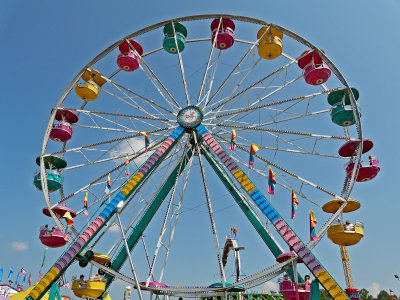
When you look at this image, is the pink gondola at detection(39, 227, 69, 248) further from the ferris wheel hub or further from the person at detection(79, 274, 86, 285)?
the ferris wheel hub

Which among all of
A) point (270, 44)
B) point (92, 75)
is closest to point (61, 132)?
point (92, 75)

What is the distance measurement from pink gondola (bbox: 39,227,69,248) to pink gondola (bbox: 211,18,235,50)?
11.5 m

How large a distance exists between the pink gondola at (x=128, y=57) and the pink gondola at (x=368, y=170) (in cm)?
1109

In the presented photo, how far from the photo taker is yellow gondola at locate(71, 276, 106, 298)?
45.3 feet

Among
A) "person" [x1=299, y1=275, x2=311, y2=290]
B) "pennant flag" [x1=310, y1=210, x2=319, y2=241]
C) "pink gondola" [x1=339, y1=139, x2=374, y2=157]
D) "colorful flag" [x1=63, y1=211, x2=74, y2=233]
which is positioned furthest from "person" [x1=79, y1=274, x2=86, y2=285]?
"pink gondola" [x1=339, y1=139, x2=374, y2=157]

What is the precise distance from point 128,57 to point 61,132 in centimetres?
482

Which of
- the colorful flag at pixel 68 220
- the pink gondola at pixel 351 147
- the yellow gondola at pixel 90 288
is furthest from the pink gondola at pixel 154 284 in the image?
the pink gondola at pixel 351 147

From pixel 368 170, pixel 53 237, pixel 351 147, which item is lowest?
pixel 53 237

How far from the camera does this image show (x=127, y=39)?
693 inches

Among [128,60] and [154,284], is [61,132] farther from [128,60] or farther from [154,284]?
[154,284]

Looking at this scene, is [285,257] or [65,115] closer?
[285,257]

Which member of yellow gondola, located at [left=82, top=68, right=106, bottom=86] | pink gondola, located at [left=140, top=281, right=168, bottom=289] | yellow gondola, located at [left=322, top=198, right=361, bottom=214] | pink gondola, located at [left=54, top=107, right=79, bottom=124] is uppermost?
yellow gondola, located at [left=82, top=68, right=106, bottom=86]

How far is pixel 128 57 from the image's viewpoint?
17.5 meters

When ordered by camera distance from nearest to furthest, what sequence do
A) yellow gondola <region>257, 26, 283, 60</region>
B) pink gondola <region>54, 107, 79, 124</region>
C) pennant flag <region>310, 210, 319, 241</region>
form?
1. pennant flag <region>310, 210, 319, 241</region>
2. yellow gondola <region>257, 26, 283, 60</region>
3. pink gondola <region>54, 107, 79, 124</region>
